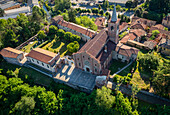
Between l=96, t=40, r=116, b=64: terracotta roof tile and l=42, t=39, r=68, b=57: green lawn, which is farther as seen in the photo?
l=42, t=39, r=68, b=57: green lawn

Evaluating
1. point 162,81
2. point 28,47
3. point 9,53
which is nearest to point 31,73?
point 9,53

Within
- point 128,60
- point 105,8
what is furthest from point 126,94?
point 105,8

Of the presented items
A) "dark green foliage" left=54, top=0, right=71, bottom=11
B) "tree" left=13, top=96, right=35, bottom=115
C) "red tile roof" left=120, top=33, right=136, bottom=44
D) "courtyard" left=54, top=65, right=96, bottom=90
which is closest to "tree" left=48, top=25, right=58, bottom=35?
"courtyard" left=54, top=65, right=96, bottom=90

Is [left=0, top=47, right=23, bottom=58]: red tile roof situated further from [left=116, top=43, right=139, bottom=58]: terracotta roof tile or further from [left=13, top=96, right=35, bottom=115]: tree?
[left=116, top=43, right=139, bottom=58]: terracotta roof tile

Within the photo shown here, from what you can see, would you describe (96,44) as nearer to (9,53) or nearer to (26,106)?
(26,106)

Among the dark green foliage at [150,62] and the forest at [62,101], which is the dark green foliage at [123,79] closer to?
the forest at [62,101]

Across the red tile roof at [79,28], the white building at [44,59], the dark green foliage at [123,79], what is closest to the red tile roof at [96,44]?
the red tile roof at [79,28]
